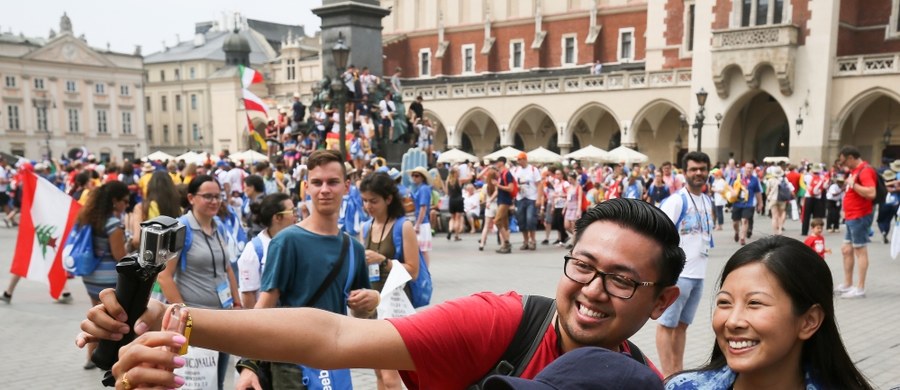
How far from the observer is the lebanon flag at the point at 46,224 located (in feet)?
27.4

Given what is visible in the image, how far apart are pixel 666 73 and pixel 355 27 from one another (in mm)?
22710

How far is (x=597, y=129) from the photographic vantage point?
43.8 m

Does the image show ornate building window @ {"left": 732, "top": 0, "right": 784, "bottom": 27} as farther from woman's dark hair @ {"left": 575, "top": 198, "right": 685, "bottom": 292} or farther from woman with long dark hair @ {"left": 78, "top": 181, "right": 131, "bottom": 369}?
woman's dark hair @ {"left": 575, "top": 198, "right": 685, "bottom": 292}

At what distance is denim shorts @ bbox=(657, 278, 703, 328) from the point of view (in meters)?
5.57

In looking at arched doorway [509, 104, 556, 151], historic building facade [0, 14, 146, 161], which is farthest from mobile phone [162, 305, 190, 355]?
historic building facade [0, 14, 146, 161]

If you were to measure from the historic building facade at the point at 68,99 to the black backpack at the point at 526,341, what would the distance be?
70277mm

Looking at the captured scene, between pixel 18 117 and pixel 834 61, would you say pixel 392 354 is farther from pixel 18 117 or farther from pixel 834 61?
pixel 18 117

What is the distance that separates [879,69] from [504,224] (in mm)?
24112

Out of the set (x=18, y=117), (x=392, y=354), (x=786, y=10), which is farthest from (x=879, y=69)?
(x=18, y=117)

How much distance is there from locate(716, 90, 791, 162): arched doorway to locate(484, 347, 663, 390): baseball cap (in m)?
36.7

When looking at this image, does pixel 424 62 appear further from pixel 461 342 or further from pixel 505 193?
pixel 461 342

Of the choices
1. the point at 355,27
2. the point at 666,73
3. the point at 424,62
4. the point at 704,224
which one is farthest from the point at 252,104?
the point at 424,62

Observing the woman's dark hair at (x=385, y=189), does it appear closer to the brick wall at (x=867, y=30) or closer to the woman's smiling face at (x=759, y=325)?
the woman's smiling face at (x=759, y=325)

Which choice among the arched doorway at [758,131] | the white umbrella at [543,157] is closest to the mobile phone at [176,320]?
the white umbrella at [543,157]
